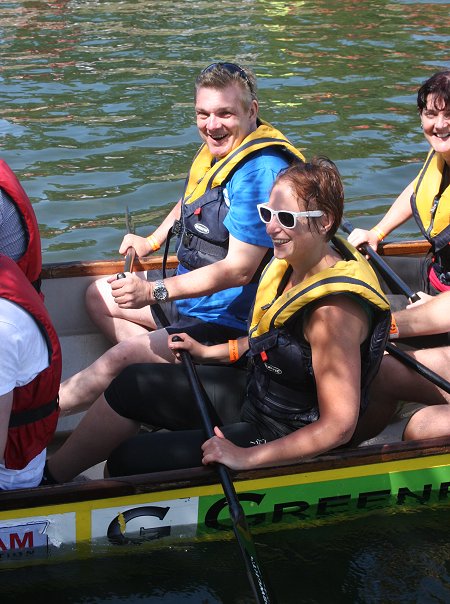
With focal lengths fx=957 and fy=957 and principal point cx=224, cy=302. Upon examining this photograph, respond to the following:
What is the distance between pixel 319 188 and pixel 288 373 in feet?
2.23

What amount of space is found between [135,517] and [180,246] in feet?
4.50

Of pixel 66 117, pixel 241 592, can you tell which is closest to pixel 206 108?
pixel 241 592

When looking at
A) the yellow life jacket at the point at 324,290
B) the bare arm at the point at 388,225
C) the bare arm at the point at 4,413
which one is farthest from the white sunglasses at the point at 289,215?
the bare arm at the point at 388,225

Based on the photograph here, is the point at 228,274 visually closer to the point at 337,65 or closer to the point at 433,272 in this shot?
the point at 433,272

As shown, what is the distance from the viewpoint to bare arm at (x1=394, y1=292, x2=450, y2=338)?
4367mm

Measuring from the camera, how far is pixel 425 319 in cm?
438

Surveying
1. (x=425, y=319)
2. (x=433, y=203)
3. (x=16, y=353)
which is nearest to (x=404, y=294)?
(x=425, y=319)

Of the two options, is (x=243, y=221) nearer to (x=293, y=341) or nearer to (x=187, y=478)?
(x=293, y=341)

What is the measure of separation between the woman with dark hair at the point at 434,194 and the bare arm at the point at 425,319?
40 centimetres

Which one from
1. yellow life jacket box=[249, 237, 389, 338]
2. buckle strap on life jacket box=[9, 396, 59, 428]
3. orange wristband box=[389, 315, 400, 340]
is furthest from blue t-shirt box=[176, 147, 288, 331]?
buckle strap on life jacket box=[9, 396, 59, 428]

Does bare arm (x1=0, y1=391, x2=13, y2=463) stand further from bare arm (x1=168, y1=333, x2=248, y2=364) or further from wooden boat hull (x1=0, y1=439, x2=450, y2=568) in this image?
bare arm (x1=168, y1=333, x2=248, y2=364)

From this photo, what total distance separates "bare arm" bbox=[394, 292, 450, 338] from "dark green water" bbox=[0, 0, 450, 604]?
815 millimetres

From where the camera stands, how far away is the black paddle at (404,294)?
3979mm

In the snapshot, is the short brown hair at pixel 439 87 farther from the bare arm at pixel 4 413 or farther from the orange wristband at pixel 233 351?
the bare arm at pixel 4 413
